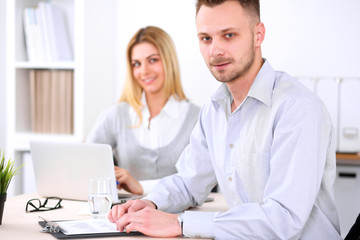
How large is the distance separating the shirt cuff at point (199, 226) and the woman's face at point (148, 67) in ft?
4.84

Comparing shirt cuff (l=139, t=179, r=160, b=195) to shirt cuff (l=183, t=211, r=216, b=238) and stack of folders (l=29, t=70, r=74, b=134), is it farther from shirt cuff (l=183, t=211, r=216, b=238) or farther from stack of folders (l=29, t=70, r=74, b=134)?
stack of folders (l=29, t=70, r=74, b=134)

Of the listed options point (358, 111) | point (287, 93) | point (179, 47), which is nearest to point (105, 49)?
point (179, 47)

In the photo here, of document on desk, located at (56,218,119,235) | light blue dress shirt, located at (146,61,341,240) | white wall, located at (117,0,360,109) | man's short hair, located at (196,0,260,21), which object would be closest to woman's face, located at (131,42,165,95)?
white wall, located at (117,0,360,109)

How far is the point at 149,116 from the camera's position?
278 centimetres

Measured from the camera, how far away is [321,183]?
1493 millimetres

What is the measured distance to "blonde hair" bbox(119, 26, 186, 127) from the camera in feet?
9.20

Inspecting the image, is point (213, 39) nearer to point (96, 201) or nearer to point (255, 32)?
point (255, 32)

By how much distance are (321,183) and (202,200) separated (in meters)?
0.50

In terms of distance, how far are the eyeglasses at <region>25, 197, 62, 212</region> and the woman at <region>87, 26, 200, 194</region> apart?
0.74 metres

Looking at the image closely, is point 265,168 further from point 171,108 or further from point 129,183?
point 171,108

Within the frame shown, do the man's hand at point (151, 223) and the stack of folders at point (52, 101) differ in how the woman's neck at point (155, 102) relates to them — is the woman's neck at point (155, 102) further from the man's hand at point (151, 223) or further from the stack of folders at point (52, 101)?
the man's hand at point (151, 223)

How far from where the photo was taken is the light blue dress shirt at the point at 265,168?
1.35 m

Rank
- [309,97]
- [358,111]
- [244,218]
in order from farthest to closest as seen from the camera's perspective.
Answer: [358,111] → [309,97] → [244,218]

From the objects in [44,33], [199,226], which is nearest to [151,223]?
[199,226]
